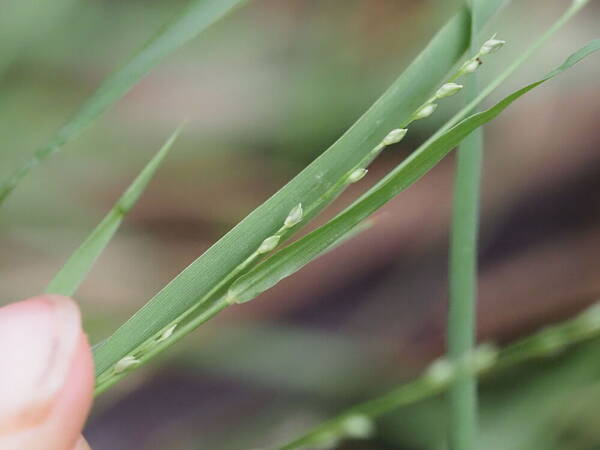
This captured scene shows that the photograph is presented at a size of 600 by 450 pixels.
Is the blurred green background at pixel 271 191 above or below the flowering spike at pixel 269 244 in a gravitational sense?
above

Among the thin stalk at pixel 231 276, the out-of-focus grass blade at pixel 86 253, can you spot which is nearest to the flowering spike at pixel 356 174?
the thin stalk at pixel 231 276

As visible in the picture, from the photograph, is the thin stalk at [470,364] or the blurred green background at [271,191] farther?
the blurred green background at [271,191]

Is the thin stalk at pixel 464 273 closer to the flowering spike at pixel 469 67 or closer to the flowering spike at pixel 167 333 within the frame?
the flowering spike at pixel 469 67

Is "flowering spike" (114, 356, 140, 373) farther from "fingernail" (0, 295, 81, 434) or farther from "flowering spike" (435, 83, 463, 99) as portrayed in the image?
"flowering spike" (435, 83, 463, 99)

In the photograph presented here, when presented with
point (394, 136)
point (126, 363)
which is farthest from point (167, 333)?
point (394, 136)

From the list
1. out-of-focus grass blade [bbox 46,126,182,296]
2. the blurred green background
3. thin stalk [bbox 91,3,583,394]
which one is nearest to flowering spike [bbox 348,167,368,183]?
thin stalk [bbox 91,3,583,394]

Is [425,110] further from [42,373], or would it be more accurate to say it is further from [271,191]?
[271,191]

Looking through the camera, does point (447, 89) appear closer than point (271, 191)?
Yes
